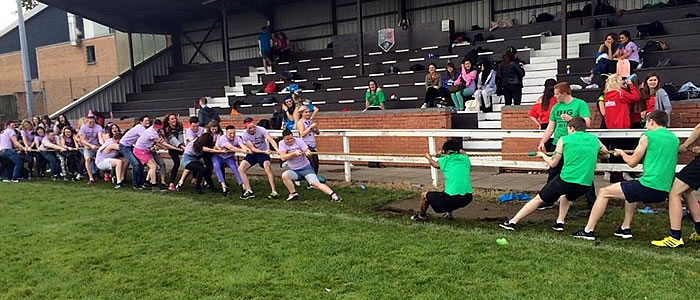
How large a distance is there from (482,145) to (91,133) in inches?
354

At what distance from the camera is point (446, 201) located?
7.53 m

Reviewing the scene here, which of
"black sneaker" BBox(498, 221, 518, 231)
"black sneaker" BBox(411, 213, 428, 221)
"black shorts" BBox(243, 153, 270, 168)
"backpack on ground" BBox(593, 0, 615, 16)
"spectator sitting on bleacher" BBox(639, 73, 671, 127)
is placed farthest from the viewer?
"backpack on ground" BBox(593, 0, 615, 16)

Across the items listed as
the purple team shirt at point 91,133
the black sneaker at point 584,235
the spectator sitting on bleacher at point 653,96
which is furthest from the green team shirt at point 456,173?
the purple team shirt at point 91,133

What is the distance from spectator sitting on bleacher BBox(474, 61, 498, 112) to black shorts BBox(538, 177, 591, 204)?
6862 millimetres

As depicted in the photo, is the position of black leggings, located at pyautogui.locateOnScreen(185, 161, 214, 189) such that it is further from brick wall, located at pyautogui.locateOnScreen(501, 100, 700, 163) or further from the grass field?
brick wall, located at pyautogui.locateOnScreen(501, 100, 700, 163)

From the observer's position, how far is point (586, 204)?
8.46 m

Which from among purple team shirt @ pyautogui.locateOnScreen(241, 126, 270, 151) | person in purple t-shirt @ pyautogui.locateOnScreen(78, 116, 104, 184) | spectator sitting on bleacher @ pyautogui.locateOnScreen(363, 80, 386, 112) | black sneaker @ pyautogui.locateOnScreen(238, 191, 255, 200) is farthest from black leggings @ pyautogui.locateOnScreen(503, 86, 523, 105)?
person in purple t-shirt @ pyautogui.locateOnScreen(78, 116, 104, 184)

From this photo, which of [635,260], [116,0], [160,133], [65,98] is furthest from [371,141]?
[65,98]

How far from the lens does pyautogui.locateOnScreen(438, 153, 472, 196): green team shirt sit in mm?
7457

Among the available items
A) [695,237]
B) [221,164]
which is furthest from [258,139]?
[695,237]

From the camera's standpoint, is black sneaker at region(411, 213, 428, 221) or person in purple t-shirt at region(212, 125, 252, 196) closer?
black sneaker at region(411, 213, 428, 221)

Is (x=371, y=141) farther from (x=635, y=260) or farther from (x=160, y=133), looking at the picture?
(x=635, y=260)

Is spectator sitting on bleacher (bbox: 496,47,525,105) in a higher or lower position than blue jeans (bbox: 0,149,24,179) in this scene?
higher

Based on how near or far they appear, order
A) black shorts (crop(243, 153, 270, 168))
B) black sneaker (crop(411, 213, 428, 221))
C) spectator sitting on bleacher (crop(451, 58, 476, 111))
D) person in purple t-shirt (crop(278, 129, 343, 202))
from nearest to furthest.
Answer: black sneaker (crop(411, 213, 428, 221)) < person in purple t-shirt (crop(278, 129, 343, 202)) < black shorts (crop(243, 153, 270, 168)) < spectator sitting on bleacher (crop(451, 58, 476, 111))
